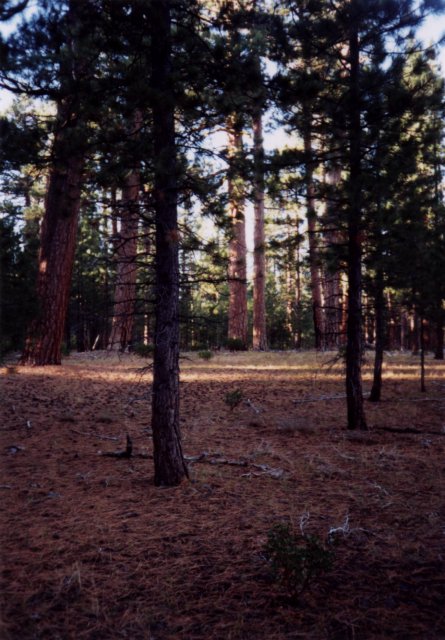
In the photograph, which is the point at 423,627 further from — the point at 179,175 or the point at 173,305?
the point at 179,175

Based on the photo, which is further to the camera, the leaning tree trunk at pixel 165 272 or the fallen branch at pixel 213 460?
the fallen branch at pixel 213 460

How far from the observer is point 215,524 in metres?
4.06

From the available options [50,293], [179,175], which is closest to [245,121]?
[179,175]

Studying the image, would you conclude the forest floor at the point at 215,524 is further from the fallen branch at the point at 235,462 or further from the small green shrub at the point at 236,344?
the small green shrub at the point at 236,344

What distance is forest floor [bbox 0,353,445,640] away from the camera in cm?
277

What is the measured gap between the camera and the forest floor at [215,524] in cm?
277

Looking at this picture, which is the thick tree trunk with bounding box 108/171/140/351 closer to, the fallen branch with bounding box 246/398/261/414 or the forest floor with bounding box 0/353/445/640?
the forest floor with bounding box 0/353/445/640

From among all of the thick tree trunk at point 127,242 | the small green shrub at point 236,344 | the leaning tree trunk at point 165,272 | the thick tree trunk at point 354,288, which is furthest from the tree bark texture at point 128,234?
the small green shrub at point 236,344

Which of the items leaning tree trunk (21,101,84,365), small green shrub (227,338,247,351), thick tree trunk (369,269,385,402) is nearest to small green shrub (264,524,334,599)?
thick tree trunk (369,269,385,402)

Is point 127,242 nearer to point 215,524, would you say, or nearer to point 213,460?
point 213,460

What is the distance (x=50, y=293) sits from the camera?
1136 centimetres

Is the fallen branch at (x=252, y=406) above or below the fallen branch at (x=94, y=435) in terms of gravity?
above

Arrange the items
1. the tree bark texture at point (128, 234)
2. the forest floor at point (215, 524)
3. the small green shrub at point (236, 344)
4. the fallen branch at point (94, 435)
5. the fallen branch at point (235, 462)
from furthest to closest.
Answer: the small green shrub at point (236, 344) → the fallen branch at point (94, 435) → the fallen branch at point (235, 462) → the tree bark texture at point (128, 234) → the forest floor at point (215, 524)

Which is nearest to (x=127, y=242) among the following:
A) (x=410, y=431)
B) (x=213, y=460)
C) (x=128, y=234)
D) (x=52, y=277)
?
(x=128, y=234)
